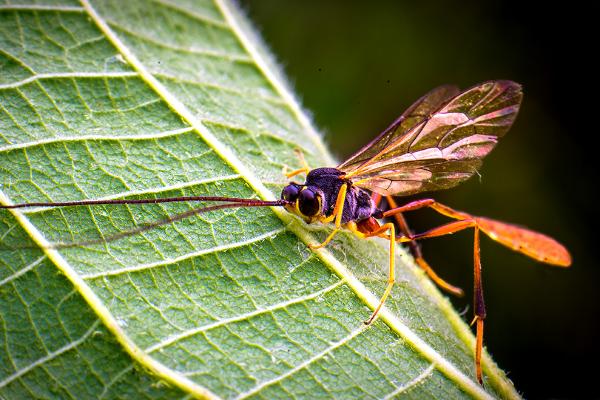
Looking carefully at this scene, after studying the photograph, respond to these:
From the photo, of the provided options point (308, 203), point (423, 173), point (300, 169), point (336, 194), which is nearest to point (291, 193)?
point (308, 203)

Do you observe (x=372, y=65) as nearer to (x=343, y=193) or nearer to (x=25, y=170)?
(x=343, y=193)

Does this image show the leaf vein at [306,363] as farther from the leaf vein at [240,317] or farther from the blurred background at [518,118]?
the blurred background at [518,118]

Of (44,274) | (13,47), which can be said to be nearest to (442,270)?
(44,274)

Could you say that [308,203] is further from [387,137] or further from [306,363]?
[306,363]

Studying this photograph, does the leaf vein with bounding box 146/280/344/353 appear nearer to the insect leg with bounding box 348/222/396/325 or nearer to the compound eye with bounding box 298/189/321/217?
the insect leg with bounding box 348/222/396/325

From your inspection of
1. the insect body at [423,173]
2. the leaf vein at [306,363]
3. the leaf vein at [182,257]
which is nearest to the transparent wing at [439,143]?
the insect body at [423,173]

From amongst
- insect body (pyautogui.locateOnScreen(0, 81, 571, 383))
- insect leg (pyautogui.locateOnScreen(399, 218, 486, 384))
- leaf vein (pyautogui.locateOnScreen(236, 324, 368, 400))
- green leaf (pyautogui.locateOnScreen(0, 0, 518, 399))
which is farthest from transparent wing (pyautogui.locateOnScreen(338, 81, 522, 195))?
leaf vein (pyautogui.locateOnScreen(236, 324, 368, 400))

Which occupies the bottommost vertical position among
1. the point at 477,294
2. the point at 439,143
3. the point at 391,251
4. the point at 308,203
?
the point at 477,294
